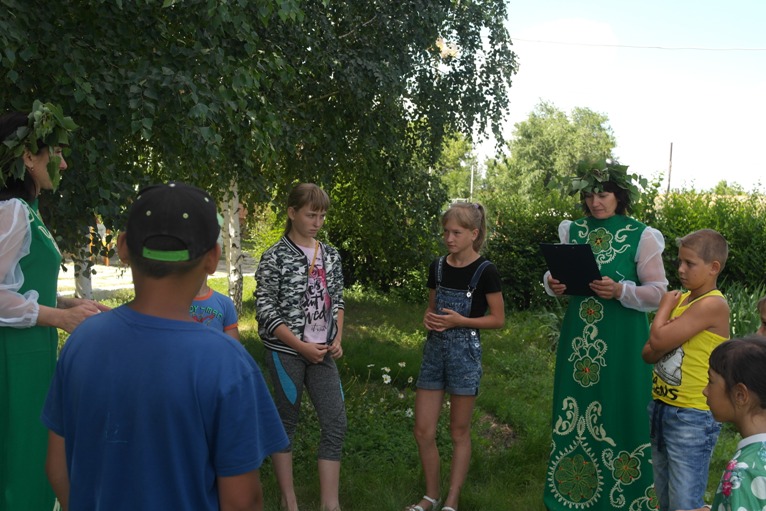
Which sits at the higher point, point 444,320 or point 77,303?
point 77,303

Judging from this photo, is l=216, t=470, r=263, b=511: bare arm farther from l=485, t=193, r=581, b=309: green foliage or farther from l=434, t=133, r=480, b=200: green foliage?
l=434, t=133, r=480, b=200: green foliage

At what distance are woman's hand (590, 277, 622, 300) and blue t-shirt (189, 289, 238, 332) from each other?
2.04 m

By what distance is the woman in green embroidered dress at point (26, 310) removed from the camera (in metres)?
2.99

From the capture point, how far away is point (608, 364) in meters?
4.45

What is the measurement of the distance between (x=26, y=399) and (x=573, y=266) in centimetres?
288

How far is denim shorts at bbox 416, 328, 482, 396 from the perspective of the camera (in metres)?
4.60

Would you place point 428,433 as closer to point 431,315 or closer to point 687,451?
point 431,315

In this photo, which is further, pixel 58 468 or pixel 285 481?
pixel 285 481

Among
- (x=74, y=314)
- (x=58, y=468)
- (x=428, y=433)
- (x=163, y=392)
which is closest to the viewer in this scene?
(x=163, y=392)

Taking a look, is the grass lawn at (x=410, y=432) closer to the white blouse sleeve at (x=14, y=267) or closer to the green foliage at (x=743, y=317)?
the green foliage at (x=743, y=317)

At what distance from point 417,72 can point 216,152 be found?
567 centimetres

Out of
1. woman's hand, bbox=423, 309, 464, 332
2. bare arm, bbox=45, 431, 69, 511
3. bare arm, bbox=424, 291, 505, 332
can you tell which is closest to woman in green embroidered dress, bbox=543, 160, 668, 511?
bare arm, bbox=424, 291, 505, 332

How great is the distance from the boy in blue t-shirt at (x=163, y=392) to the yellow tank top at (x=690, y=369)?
101 inches

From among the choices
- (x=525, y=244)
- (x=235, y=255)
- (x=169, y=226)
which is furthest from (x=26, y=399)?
(x=525, y=244)
